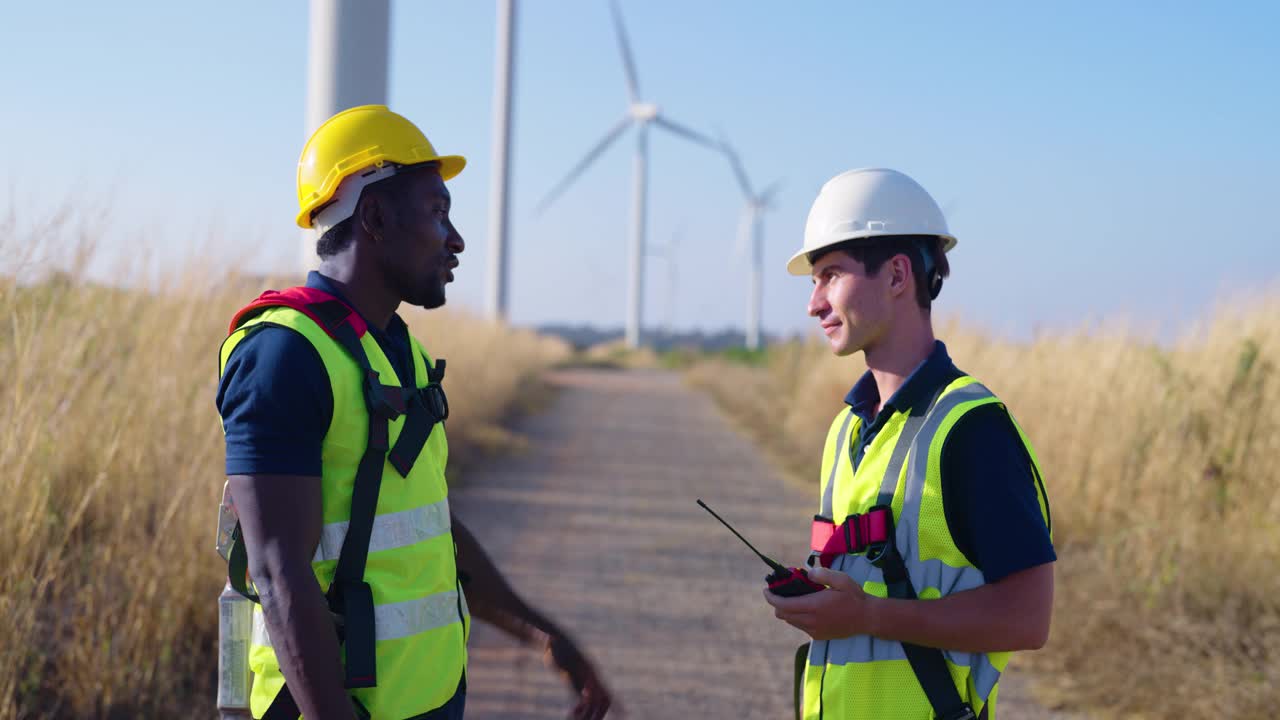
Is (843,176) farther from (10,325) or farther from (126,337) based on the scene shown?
(126,337)

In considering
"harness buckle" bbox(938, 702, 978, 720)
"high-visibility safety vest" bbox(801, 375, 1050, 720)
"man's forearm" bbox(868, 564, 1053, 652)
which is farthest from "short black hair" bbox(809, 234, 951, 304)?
"harness buckle" bbox(938, 702, 978, 720)

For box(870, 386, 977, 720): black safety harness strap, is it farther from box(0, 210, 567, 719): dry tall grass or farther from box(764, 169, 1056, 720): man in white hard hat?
box(0, 210, 567, 719): dry tall grass

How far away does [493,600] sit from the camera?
2.50 meters

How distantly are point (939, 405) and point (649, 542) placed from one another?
6.30 meters

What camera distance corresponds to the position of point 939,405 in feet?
6.43

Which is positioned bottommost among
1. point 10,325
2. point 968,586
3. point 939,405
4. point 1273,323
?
point 968,586

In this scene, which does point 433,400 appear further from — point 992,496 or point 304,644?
point 992,496

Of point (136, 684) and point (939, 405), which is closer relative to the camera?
point (939, 405)

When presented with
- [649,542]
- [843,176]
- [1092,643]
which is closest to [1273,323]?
[1092,643]

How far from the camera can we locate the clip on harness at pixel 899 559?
190 cm

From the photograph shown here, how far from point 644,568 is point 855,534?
17.6 ft

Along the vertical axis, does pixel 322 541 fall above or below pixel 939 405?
below

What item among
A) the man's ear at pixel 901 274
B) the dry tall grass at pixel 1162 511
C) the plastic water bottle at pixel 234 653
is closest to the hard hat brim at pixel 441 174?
the plastic water bottle at pixel 234 653

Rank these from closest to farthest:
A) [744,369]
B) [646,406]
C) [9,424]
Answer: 1. [9,424]
2. [646,406]
3. [744,369]
